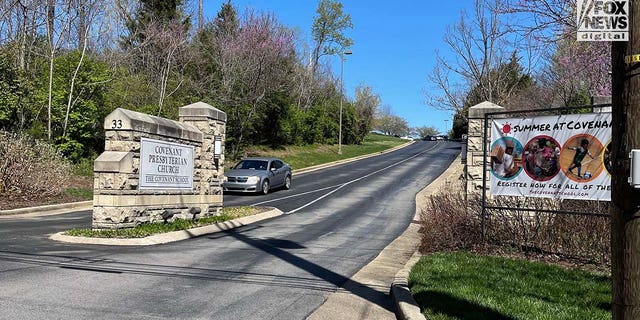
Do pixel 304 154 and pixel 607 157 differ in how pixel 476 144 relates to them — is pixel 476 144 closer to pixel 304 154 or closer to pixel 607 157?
pixel 607 157

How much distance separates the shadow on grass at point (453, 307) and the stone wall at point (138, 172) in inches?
295

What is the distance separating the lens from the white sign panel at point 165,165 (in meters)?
12.0

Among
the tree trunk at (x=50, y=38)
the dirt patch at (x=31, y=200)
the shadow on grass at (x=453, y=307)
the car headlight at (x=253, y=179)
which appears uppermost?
the tree trunk at (x=50, y=38)

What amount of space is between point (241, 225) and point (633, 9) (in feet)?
40.3

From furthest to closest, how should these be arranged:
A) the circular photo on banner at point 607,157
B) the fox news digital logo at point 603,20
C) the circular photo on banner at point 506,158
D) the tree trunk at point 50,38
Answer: the tree trunk at point 50,38, the circular photo on banner at point 506,158, the circular photo on banner at point 607,157, the fox news digital logo at point 603,20

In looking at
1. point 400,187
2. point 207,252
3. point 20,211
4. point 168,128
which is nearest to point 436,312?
point 207,252

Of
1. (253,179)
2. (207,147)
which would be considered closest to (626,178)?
(207,147)

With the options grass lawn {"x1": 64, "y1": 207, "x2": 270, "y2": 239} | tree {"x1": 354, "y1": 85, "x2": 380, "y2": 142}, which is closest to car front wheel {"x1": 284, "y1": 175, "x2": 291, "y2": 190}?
grass lawn {"x1": 64, "y1": 207, "x2": 270, "y2": 239}

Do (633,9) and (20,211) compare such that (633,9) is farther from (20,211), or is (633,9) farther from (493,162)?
(20,211)

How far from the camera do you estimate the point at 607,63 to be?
44.4 ft

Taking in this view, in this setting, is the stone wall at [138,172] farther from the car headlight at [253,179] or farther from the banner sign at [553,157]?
the car headlight at [253,179]

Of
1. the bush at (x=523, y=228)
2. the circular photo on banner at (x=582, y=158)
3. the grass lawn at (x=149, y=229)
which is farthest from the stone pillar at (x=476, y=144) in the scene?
the grass lawn at (x=149, y=229)

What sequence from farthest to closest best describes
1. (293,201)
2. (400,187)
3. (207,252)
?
(400,187) < (293,201) < (207,252)

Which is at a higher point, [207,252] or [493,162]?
[493,162]
